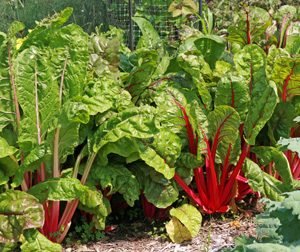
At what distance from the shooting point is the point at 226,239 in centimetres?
223

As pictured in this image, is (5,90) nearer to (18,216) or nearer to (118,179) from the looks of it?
(18,216)

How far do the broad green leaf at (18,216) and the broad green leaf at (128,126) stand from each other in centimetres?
39

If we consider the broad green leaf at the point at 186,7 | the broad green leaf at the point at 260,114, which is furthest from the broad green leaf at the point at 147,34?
the broad green leaf at the point at 186,7

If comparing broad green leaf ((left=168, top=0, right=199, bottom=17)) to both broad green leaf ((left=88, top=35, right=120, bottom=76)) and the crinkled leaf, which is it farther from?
the crinkled leaf

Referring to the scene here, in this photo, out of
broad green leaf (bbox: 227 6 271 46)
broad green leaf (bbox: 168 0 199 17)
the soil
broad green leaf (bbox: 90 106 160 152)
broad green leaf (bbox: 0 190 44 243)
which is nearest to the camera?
broad green leaf (bbox: 0 190 44 243)

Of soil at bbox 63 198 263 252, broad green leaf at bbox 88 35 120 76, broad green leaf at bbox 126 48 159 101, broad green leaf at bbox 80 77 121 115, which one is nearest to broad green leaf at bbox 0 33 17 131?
broad green leaf at bbox 80 77 121 115

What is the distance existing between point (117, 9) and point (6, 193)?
3245 millimetres

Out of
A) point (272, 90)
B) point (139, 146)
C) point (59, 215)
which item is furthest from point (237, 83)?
point (59, 215)

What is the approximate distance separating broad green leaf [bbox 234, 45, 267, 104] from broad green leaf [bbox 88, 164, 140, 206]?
896mm

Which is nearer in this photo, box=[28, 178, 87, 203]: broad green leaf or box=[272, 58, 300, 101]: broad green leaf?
box=[28, 178, 87, 203]: broad green leaf

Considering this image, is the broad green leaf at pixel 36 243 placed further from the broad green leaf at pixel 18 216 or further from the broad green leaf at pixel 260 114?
the broad green leaf at pixel 260 114

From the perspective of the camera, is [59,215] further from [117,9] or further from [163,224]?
[117,9]

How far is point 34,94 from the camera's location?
1.99 meters

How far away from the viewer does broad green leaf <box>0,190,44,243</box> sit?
1827 millimetres
